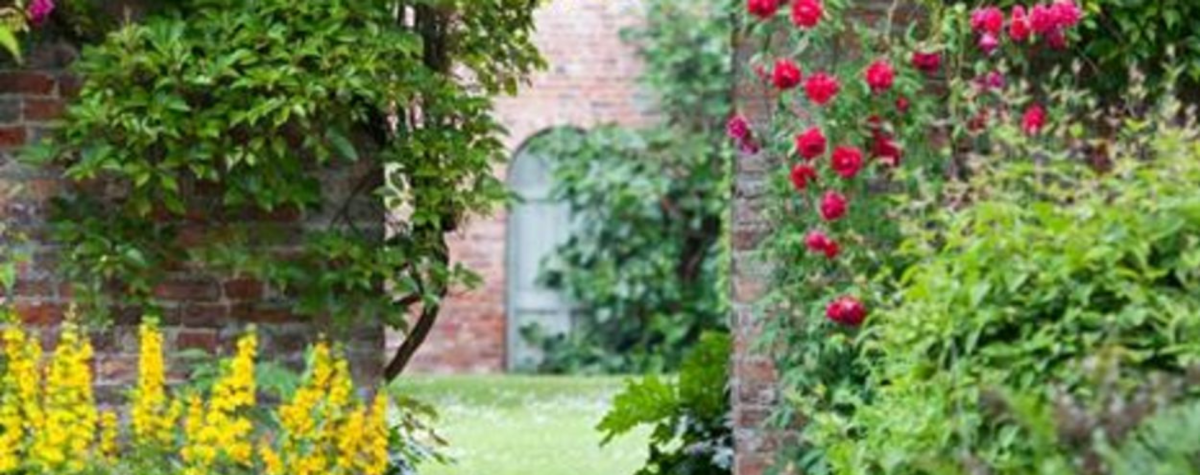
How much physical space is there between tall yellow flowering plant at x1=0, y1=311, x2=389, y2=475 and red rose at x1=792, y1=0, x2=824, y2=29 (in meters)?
1.42

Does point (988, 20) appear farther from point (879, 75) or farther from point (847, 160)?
point (847, 160)

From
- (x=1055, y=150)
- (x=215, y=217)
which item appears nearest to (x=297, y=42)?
(x=215, y=217)

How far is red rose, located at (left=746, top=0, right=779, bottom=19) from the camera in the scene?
5965 mm

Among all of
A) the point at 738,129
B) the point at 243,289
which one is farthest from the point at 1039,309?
the point at 243,289

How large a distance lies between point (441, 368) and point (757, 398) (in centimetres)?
994

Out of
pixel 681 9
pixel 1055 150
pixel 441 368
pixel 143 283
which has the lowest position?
pixel 441 368

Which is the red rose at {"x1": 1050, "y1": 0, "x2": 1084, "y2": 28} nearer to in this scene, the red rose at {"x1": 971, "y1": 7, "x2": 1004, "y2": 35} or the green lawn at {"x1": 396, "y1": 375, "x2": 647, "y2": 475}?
the red rose at {"x1": 971, "y1": 7, "x2": 1004, "y2": 35}

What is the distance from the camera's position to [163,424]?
5512 mm

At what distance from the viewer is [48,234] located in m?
6.33

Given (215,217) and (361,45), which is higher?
(361,45)

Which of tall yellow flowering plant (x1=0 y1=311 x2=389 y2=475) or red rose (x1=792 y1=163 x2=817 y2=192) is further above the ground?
red rose (x1=792 y1=163 x2=817 y2=192)

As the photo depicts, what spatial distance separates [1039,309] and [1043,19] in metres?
1.28

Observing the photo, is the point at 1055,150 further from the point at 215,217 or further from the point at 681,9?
the point at 681,9

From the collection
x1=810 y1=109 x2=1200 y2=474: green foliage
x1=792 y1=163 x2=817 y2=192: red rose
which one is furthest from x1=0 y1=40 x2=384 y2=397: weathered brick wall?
x1=810 y1=109 x2=1200 y2=474: green foliage
